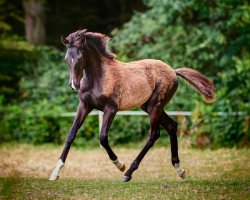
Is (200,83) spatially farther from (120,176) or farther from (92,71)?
(120,176)

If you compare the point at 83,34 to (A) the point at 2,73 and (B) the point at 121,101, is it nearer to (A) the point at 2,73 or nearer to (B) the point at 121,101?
(B) the point at 121,101

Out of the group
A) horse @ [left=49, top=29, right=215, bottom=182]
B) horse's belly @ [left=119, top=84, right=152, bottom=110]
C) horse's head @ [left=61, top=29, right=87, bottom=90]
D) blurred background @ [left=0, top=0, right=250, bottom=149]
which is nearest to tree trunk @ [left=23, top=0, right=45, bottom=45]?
blurred background @ [left=0, top=0, right=250, bottom=149]

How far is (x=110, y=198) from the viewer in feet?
24.9

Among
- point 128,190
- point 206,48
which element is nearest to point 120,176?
point 128,190

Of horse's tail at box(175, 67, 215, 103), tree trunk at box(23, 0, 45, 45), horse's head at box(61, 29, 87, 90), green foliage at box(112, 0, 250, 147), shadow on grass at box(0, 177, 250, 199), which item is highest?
horse's head at box(61, 29, 87, 90)

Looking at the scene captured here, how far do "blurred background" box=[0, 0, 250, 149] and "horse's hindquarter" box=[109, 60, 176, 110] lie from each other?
6.80m

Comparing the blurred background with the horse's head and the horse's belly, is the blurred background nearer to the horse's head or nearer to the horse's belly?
the horse's belly

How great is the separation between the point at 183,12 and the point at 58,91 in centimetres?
456

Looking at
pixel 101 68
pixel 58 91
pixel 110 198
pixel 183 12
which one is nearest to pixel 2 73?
pixel 58 91

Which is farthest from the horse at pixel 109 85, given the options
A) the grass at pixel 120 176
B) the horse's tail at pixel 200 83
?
the grass at pixel 120 176

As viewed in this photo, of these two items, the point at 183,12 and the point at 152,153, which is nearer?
the point at 152,153

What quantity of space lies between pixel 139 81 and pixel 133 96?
28 centimetres

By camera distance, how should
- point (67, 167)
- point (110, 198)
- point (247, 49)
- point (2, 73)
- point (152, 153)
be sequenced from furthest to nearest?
point (2, 73) → point (247, 49) → point (152, 153) → point (67, 167) → point (110, 198)

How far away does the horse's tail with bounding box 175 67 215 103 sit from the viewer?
33.0 feet
